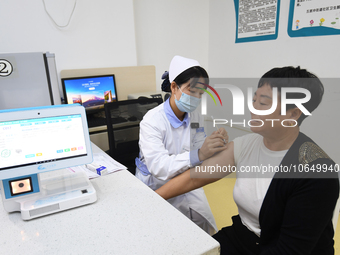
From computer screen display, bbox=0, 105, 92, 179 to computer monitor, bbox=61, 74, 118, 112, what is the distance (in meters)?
1.58

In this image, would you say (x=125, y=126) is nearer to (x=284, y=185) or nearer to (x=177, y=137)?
(x=177, y=137)

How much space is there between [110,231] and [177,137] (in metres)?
0.82

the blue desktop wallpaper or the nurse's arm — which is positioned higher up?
the blue desktop wallpaper

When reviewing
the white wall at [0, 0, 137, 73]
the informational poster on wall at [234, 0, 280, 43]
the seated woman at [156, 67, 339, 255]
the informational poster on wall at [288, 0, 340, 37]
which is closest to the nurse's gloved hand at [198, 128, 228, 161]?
the seated woman at [156, 67, 339, 255]

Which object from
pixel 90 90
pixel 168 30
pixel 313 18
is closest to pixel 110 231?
pixel 90 90

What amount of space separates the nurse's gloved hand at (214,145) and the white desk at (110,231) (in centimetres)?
37

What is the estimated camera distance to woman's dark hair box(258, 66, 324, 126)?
0.86 metres

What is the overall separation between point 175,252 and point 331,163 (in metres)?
0.58

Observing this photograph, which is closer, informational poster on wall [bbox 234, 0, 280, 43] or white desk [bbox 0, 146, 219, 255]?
white desk [bbox 0, 146, 219, 255]

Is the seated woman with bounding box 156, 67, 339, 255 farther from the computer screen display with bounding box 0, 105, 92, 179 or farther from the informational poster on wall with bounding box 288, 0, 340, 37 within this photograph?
the informational poster on wall with bounding box 288, 0, 340, 37

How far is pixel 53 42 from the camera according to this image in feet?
7.98

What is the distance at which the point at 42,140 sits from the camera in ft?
2.98

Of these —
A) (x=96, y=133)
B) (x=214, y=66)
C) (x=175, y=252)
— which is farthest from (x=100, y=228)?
(x=214, y=66)

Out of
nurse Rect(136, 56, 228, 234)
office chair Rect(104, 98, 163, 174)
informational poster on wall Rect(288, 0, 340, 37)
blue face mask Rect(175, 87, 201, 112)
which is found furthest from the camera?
informational poster on wall Rect(288, 0, 340, 37)
